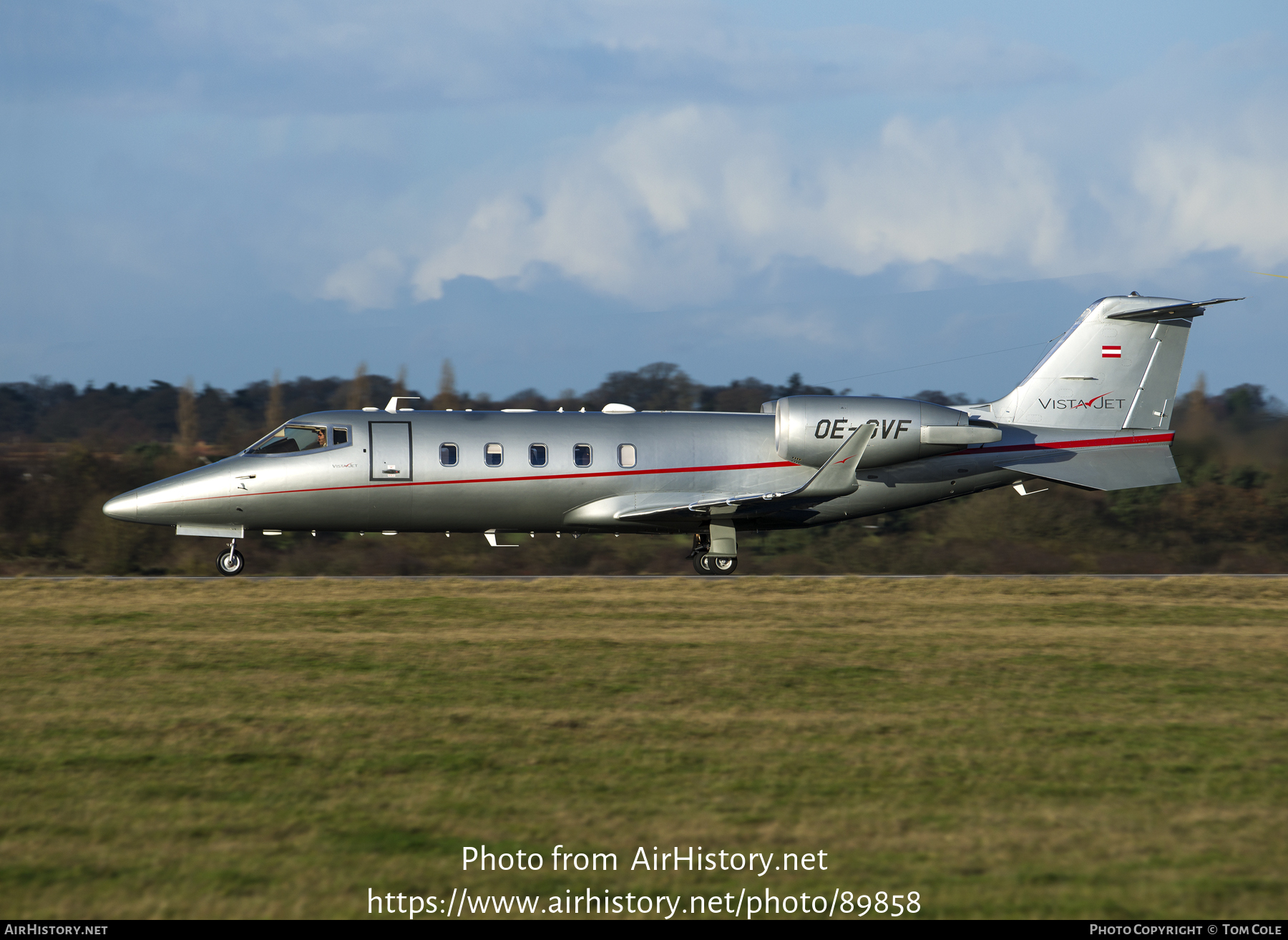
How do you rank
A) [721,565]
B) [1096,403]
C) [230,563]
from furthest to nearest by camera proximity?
[1096,403]
[721,565]
[230,563]

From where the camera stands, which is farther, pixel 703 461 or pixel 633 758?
pixel 703 461

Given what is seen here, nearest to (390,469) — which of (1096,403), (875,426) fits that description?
(875,426)

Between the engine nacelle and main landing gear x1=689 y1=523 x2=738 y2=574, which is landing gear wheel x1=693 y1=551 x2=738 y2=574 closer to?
main landing gear x1=689 y1=523 x2=738 y2=574

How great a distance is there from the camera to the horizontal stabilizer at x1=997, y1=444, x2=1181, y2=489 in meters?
23.1

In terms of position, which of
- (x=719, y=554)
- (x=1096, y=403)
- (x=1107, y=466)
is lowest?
(x=719, y=554)

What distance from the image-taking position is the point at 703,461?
2233 cm

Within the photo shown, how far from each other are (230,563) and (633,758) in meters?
14.6

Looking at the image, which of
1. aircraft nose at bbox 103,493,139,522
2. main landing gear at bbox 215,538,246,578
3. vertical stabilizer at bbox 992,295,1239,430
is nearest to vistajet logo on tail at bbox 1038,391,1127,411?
vertical stabilizer at bbox 992,295,1239,430

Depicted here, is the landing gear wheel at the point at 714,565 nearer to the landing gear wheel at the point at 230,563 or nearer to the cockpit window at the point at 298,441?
the cockpit window at the point at 298,441

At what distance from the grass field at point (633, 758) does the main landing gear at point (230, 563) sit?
186 inches

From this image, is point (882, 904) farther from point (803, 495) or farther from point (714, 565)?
point (714, 565)

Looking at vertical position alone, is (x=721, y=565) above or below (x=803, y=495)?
below

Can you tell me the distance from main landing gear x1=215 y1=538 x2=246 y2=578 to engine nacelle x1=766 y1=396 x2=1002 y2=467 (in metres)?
10.4

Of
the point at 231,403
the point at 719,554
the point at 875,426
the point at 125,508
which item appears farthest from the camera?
the point at 231,403
